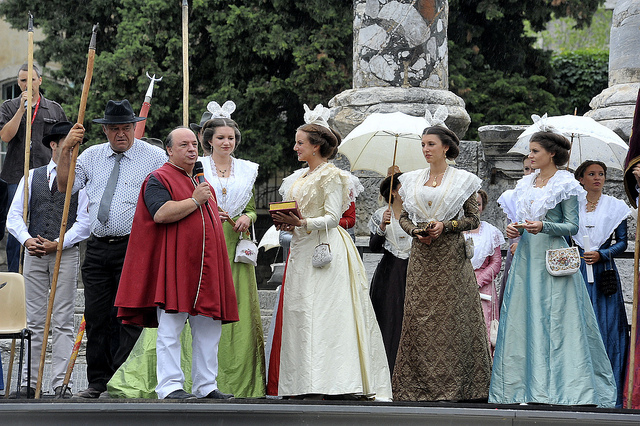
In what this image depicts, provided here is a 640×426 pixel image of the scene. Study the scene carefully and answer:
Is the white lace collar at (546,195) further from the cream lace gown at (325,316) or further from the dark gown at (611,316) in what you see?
the cream lace gown at (325,316)

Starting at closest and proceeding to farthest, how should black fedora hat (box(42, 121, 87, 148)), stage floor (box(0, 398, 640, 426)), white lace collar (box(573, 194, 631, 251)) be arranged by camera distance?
stage floor (box(0, 398, 640, 426)) < white lace collar (box(573, 194, 631, 251)) < black fedora hat (box(42, 121, 87, 148))

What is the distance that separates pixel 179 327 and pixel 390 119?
2.31 m

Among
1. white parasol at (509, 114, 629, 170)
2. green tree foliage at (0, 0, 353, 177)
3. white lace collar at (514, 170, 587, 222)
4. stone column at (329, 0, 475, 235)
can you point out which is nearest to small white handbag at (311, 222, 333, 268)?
white lace collar at (514, 170, 587, 222)

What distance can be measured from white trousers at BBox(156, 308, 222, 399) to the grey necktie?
3.16 feet

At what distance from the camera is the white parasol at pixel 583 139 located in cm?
618

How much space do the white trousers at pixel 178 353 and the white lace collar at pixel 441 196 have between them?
1453 millimetres

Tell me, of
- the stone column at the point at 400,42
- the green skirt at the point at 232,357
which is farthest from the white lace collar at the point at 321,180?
the stone column at the point at 400,42

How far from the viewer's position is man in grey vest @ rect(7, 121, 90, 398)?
6121mm

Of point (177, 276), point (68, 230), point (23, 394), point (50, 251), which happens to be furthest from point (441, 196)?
point (23, 394)

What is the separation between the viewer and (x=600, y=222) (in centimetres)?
634

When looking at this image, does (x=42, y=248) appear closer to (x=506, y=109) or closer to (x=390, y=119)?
(x=390, y=119)

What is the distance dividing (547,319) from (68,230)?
3.03m

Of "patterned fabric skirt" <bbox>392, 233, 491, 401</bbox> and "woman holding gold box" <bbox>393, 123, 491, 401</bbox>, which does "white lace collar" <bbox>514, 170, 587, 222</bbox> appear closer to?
"woman holding gold box" <bbox>393, 123, 491, 401</bbox>

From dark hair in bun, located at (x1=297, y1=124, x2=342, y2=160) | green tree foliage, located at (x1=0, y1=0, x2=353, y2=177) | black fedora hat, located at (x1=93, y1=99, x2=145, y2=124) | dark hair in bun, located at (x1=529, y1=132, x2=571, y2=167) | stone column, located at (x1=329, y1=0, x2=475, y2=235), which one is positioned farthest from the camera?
green tree foliage, located at (x1=0, y1=0, x2=353, y2=177)
